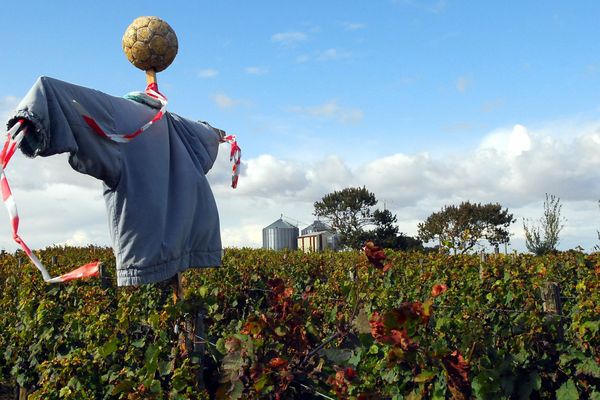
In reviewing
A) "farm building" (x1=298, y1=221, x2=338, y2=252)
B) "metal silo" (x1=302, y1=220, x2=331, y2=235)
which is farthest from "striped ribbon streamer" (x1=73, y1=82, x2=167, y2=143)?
"metal silo" (x1=302, y1=220, x2=331, y2=235)

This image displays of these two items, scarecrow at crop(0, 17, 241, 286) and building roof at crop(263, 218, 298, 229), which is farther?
building roof at crop(263, 218, 298, 229)

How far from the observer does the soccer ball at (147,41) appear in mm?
3348

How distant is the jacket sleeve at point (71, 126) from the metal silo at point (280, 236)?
40.9 m

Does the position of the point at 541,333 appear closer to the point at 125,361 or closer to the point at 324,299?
the point at 125,361

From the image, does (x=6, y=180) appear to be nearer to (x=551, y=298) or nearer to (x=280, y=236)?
(x=551, y=298)

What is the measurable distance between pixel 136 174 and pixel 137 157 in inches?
3.4

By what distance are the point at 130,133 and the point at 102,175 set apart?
10.6 inches

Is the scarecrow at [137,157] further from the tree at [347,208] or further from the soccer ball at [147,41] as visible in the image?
the tree at [347,208]

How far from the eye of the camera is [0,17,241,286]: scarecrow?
104 inches

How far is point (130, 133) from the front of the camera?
3006mm

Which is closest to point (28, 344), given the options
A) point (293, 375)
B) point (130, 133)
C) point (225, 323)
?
point (225, 323)

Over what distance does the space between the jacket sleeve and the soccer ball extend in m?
0.47

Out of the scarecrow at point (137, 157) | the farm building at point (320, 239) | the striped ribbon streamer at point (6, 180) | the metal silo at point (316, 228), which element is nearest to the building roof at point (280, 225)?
the farm building at point (320, 239)

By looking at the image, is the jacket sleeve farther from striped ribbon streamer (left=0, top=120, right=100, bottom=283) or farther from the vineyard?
the vineyard
